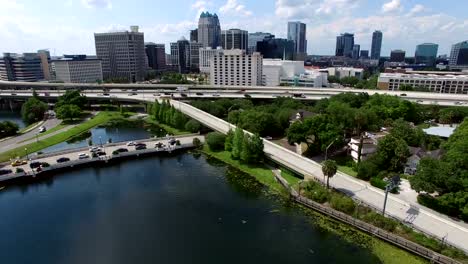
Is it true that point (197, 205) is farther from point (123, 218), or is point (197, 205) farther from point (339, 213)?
point (339, 213)

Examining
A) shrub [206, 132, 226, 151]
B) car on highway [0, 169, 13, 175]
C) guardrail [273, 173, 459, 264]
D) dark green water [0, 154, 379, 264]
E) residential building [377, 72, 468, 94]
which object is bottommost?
dark green water [0, 154, 379, 264]

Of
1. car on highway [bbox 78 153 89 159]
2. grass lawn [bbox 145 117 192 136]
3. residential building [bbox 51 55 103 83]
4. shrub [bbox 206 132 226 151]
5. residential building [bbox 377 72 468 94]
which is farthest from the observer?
residential building [bbox 51 55 103 83]

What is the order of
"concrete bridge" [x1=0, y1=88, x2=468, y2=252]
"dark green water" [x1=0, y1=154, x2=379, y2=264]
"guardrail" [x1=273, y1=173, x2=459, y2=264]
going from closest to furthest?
1. "guardrail" [x1=273, y1=173, x2=459, y2=264]
2. "dark green water" [x1=0, y1=154, x2=379, y2=264]
3. "concrete bridge" [x1=0, y1=88, x2=468, y2=252]

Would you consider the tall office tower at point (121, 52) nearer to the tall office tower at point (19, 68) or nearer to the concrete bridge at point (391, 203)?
the tall office tower at point (19, 68)

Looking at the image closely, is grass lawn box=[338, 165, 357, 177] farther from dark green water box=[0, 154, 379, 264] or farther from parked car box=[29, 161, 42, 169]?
parked car box=[29, 161, 42, 169]

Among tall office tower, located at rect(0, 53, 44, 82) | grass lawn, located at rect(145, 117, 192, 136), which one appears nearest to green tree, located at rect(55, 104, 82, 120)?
grass lawn, located at rect(145, 117, 192, 136)

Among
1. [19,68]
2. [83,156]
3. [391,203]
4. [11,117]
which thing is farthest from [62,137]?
[19,68]

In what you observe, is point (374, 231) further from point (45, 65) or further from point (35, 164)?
point (45, 65)
